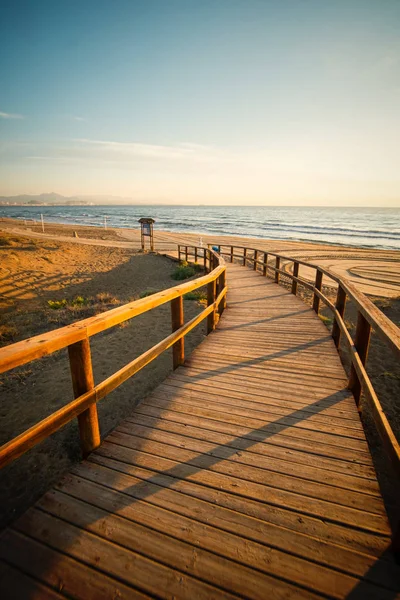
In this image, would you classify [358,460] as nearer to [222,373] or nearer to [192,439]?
[192,439]

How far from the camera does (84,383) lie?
220 cm

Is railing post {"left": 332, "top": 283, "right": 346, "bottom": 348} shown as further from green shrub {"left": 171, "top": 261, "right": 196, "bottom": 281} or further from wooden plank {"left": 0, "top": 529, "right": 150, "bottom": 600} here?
green shrub {"left": 171, "top": 261, "right": 196, "bottom": 281}

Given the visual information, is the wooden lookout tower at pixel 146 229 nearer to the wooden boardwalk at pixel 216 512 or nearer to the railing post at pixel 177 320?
the railing post at pixel 177 320

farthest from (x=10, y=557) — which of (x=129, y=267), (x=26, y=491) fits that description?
(x=129, y=267)

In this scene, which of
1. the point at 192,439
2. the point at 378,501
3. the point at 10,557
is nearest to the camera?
the point at 10,557

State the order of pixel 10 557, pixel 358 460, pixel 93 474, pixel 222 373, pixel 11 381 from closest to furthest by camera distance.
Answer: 1. pixel 10 557
2. pixel 93 474
3. pixel 358 460
4. pixel 222 373
5. pixel 11 381

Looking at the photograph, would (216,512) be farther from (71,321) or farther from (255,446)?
(71,321)

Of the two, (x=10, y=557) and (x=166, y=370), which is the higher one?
(x=10, y=557)

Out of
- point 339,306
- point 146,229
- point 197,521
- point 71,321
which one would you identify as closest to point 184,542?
point 197,521

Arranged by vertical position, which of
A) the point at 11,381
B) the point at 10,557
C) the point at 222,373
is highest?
the point at 10,557

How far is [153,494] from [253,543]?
2.38ft

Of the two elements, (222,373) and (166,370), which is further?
(166,370)

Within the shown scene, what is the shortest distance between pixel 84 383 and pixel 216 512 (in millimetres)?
1292

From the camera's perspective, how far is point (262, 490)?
205 centimetres
